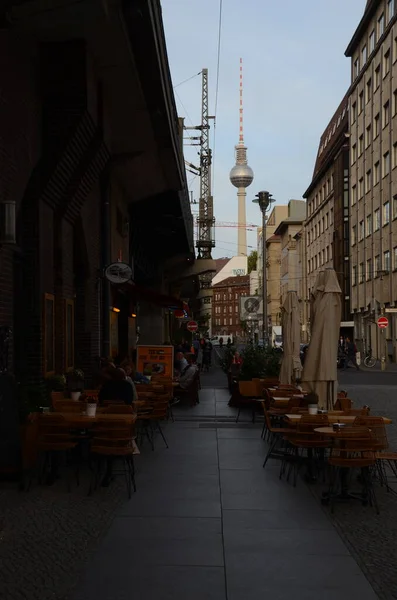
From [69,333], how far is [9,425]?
794 centimetres

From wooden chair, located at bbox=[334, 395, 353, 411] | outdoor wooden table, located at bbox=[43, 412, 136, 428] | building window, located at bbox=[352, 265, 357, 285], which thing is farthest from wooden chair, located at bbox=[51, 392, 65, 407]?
building window, located at bbox=[352, 265, 357, 285]

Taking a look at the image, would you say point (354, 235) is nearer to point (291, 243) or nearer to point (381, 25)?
point (381, 25)

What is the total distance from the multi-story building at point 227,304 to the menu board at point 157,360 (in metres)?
162

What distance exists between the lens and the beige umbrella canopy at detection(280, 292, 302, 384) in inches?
675

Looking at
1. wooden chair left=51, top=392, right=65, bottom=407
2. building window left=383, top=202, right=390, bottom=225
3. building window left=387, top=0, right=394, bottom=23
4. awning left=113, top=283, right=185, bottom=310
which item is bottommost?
wooden chair left=51, top=392, right=65, bottom=407

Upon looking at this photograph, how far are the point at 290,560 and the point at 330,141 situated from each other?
74211 millimetres

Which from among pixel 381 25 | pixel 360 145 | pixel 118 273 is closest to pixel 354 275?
pixel 360 145

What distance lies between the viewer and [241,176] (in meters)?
167

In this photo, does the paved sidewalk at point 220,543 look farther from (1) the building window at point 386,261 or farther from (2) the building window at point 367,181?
(2) the building window at point 367,181

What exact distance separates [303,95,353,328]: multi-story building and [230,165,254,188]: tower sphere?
260 feet

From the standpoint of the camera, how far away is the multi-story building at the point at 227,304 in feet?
611

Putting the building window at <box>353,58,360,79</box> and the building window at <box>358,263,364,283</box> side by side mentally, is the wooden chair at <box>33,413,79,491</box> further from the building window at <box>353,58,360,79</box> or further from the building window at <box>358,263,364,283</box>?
the building window at <box>353,58,360,79</box>

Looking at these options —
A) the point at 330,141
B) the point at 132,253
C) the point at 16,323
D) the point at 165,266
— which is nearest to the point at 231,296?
the point at 330,141

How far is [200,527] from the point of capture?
7.34m
